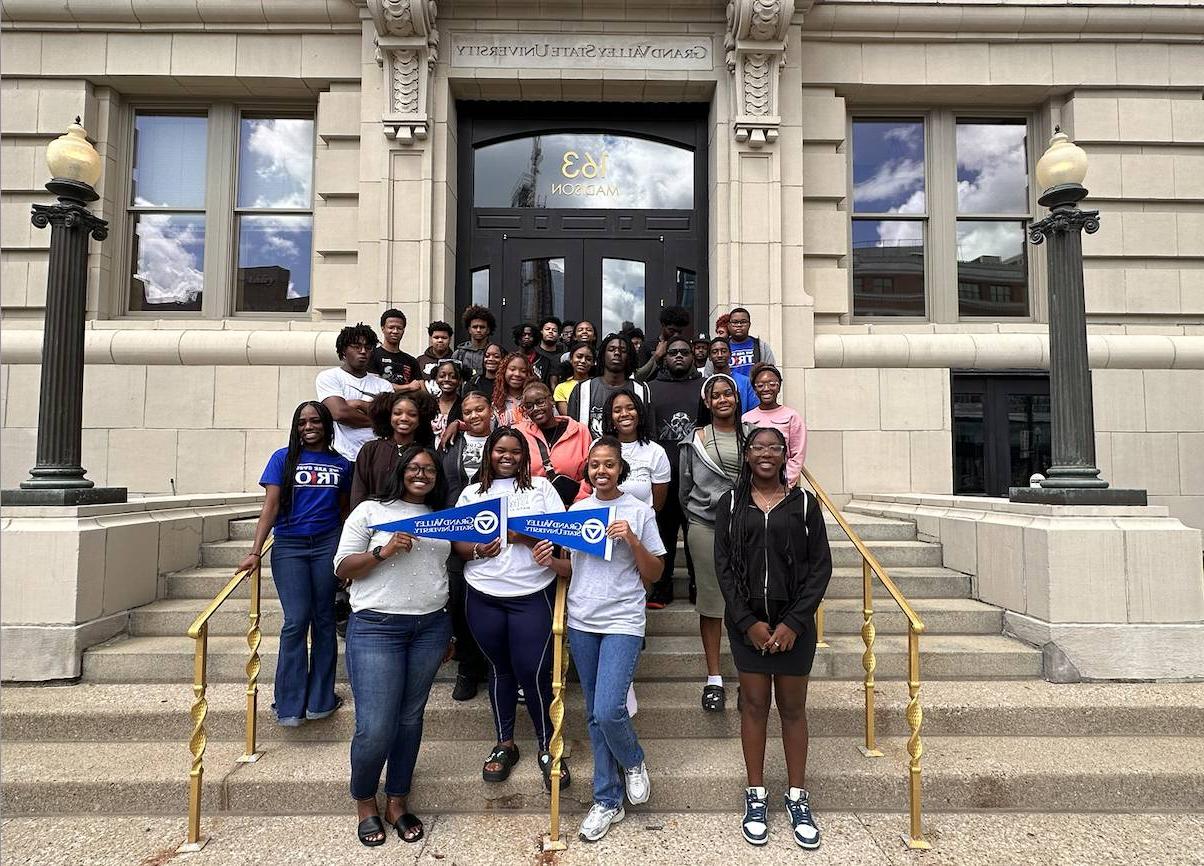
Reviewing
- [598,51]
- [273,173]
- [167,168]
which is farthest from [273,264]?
[598,51]

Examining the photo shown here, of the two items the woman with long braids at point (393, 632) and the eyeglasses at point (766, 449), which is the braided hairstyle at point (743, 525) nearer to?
the eyeglasses at point (766, 449)

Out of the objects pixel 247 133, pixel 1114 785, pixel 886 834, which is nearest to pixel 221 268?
pixel 247 133

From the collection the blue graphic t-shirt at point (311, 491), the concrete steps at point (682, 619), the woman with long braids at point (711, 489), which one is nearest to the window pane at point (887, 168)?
the concrete steps at point (682, 619)

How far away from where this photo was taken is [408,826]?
370 cm

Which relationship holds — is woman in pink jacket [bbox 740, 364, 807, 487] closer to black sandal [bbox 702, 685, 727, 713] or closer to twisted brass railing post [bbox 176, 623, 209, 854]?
black sandal [bbox 702, 685, 727, 713]

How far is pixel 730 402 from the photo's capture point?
15.2 feet

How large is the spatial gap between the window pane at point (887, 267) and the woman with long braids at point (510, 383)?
6118 millimetres

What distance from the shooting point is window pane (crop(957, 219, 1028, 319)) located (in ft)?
31.9

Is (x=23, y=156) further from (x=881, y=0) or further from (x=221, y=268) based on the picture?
(x=881, y=0)

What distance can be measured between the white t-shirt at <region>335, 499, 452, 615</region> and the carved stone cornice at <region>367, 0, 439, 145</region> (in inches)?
256

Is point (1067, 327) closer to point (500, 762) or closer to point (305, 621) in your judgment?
point (500, 762)

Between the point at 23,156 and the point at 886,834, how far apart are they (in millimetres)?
12137

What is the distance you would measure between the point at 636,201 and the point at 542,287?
1832mm

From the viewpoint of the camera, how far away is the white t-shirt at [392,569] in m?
3.65
